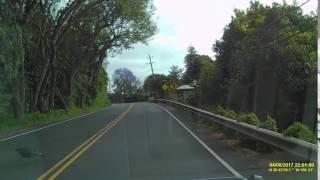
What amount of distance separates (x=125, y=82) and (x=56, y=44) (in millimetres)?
122395

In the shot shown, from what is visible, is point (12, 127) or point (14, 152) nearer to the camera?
point (14, 152)

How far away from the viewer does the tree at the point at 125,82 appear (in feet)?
537

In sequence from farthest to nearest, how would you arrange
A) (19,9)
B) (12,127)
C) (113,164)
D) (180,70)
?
(180,70) → (19,9) → (12,127) → (113,164)

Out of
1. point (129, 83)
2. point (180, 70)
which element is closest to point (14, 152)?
point (180, 70)

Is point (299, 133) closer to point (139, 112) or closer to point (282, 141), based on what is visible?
point (282, 141)

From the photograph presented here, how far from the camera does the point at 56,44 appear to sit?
148 feet

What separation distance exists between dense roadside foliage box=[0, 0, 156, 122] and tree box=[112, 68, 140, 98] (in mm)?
83142

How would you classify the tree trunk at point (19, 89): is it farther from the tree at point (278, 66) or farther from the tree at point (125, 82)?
the tree at point (125, 82)

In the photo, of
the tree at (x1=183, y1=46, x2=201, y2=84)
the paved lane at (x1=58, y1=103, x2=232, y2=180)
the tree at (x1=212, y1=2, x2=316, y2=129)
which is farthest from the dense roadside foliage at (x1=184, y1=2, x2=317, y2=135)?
the tree at (x1=183, y1=46, x2=201, y2=84)

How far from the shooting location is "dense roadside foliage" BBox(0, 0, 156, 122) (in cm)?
3419

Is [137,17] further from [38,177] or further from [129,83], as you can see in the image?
[129,83]

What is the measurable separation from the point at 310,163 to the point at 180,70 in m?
101

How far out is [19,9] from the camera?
118ft

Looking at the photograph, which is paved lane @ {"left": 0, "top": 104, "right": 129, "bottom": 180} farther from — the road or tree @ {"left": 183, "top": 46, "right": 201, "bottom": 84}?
tree @ {"left": 183, "top": 46, "right": 201, "bottom": 84}
